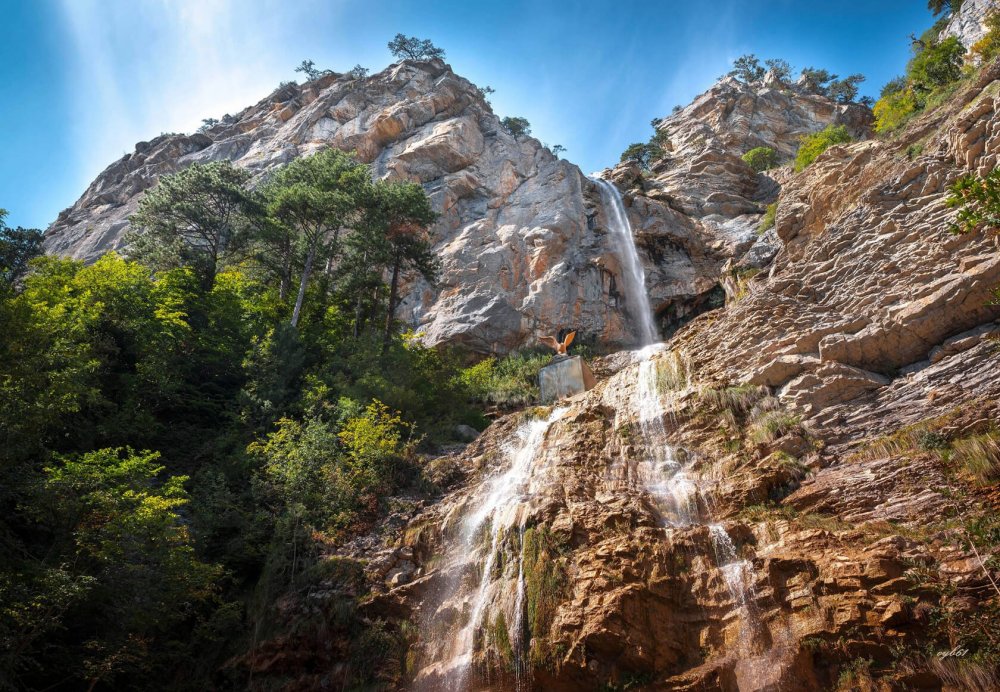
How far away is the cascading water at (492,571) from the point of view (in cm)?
902

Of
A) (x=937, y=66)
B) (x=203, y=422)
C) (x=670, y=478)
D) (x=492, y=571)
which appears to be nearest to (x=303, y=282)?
(x=203, y=422)

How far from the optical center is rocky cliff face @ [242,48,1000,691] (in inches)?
292

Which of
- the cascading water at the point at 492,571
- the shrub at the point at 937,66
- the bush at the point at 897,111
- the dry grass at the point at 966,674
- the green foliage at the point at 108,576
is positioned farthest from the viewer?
the shrub at the point at 937,66

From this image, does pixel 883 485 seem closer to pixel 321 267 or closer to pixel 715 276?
pixel 715 276

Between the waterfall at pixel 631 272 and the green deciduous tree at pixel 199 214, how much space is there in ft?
54.1

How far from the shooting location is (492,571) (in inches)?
402

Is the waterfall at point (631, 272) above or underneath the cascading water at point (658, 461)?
above

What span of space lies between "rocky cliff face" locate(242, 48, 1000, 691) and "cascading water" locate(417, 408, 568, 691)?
0.15ft

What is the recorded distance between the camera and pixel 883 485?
357 inches

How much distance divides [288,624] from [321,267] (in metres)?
16.5

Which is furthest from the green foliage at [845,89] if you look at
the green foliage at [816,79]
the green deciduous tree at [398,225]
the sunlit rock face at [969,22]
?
the green deciduous tree at [398,225]

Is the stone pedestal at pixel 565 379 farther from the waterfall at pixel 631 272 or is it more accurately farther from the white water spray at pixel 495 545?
the waterfall at pixel 631 272

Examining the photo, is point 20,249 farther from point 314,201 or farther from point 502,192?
point 502,192

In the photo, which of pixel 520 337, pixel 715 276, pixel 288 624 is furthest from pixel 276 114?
pixel 288 624
